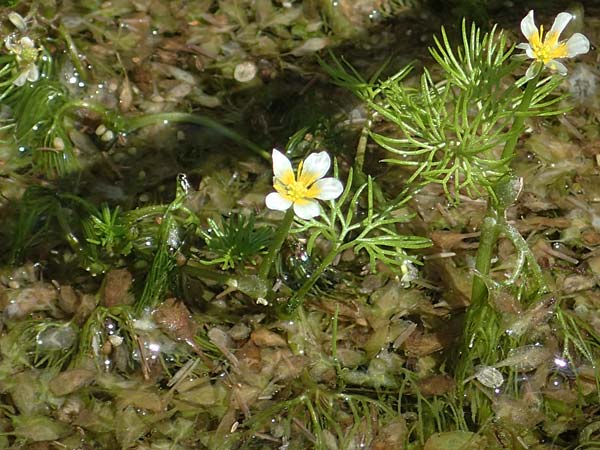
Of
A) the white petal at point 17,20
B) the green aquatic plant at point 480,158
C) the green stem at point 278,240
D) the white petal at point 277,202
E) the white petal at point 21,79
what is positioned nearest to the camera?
the white petal at point 277,202

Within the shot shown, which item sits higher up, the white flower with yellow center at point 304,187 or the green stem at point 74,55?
the white flower with yellow center at point 304,187

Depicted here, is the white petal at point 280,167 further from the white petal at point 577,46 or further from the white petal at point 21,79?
the white petal at point 21,79

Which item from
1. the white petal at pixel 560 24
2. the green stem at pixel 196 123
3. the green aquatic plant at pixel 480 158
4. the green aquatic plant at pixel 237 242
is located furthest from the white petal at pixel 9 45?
the white petal at pixel 560 24

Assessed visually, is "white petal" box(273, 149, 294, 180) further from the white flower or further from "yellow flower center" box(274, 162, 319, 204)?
Answer: the white flower

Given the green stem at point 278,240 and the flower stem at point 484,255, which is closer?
the green stem at point 278,240

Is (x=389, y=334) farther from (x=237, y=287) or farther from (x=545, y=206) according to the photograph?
(x=545, y=206)

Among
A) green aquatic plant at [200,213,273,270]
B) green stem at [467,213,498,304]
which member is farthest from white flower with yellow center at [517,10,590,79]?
green aquatic plant at [200,213,273,270]
